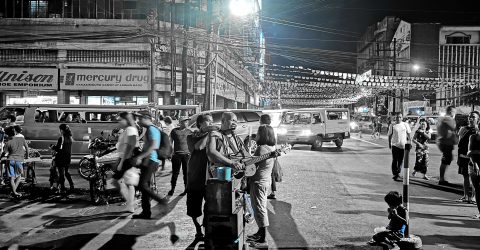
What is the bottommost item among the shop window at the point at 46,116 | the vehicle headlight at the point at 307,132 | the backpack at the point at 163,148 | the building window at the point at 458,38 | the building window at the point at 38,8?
the vehicle headlight at the point at 307,132

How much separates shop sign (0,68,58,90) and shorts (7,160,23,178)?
2492cm

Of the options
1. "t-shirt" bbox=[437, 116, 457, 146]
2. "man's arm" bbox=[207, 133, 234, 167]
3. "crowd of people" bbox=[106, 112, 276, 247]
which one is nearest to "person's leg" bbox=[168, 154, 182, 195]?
"crowd of people" bbox=[106, 112, 276, 247]

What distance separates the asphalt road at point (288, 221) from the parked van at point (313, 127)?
38.2 ft

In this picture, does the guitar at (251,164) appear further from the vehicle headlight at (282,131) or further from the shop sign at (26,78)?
the shop sign at (26,78)

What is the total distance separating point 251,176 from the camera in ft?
21.3

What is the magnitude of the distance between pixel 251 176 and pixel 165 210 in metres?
2.93

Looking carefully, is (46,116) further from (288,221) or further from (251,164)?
(251,164)

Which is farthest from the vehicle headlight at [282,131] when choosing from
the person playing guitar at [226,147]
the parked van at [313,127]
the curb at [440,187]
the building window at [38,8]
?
the building window at [38,8]

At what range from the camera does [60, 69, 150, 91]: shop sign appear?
32969 millimetres

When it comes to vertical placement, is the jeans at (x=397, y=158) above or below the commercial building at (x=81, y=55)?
below

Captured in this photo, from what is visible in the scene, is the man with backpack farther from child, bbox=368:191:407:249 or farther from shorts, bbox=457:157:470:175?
shorts, bbox=457:157:470:175

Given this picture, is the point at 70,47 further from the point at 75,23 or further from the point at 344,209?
the point at 344,209

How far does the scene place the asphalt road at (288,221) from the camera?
646 centimetres

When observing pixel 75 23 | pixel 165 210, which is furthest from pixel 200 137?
pixel 75 23
